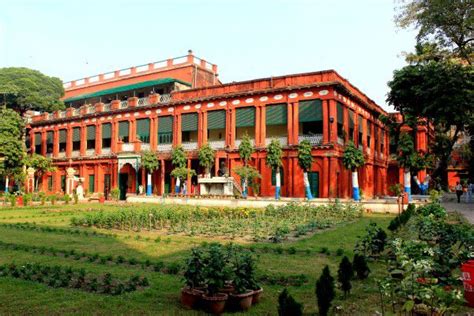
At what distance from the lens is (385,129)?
40.3m

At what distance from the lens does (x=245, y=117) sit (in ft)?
104

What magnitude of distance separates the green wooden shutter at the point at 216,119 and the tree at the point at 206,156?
7.10 ft

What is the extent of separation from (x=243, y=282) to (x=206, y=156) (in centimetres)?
2589

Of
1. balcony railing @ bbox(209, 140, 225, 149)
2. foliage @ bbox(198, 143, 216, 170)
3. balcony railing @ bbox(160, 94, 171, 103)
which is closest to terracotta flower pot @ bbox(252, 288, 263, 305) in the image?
foliage @ bbox(198, 143, 216, 170)

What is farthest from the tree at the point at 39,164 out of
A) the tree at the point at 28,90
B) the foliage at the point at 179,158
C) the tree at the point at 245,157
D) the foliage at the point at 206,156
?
the tree at the point at 245,157

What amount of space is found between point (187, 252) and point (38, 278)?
354 cm

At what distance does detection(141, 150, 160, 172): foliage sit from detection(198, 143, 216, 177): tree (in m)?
4.49

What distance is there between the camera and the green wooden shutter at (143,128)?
3728 centimetres

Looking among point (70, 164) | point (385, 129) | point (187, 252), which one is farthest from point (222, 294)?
point (70, 164)

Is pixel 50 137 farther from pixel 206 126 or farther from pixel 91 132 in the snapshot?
pixel 206 126

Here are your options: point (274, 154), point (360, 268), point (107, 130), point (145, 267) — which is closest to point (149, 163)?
point (107, 130)

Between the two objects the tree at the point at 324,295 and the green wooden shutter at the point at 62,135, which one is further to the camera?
the green wooden shutter at the point at 62,135

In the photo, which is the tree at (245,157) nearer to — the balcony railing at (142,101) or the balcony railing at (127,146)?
the balcony railing at (127,146)

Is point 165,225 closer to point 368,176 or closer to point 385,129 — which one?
point 368,176
